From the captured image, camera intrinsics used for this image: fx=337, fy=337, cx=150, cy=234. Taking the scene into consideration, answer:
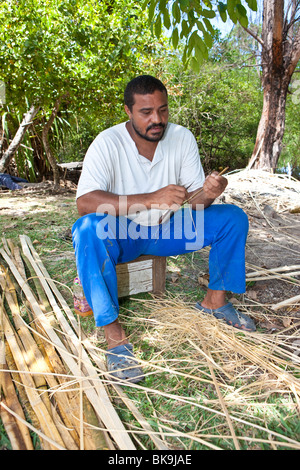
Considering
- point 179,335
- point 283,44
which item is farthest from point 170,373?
point 283,44

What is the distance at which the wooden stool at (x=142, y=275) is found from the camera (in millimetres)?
2129

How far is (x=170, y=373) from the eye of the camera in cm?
159

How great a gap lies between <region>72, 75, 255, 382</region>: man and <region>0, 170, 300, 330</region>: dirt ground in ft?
1.44

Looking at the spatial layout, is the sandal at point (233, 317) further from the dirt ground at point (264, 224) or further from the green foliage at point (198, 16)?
the green foliage at point (198, 16)

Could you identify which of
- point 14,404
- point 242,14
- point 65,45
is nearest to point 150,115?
point 242,14

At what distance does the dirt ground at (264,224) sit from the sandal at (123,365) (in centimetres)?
85

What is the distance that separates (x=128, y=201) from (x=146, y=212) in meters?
0.18

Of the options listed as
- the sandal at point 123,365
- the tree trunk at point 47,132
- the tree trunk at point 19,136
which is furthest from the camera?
the tree trunk at point 19,136

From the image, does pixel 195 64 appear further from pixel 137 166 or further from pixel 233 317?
pixel 233 317

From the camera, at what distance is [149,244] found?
6.77 ft

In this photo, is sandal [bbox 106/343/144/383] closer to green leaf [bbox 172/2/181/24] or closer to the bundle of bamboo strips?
the bundle of bamboo strips

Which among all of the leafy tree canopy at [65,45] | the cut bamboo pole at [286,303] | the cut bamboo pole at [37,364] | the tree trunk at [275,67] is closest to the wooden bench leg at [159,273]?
the cut bamboo pole at [286,303]

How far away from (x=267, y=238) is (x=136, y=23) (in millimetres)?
3833
